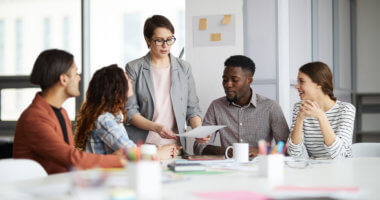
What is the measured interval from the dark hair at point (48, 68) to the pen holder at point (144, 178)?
0.96 metres

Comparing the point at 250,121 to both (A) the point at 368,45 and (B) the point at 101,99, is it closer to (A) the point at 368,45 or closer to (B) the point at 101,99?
(B) the point at 101,99

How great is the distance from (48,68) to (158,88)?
105 centimetres

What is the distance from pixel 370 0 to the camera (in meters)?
5.70

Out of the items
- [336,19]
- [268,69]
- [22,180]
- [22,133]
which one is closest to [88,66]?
[268,69]

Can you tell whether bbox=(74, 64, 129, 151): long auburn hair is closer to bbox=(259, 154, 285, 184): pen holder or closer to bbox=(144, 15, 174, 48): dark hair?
bbox=(144, 15, 174, 48): dark hair

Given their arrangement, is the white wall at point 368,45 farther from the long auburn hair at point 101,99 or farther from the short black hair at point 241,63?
the long auburn hair at point 101,99

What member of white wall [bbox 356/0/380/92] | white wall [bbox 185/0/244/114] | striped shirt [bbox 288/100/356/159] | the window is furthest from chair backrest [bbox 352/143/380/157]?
white wall [bbox 356/0/380/92]

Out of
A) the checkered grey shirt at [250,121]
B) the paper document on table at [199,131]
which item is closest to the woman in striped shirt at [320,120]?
the checkered grey shirt at [250,121]

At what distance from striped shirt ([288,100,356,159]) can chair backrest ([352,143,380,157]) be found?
0.20 meters

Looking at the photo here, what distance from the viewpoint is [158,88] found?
2.86 m

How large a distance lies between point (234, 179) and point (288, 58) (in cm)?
205

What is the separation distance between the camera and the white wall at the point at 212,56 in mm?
3371

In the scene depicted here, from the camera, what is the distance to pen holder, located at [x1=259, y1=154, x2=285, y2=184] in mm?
1460

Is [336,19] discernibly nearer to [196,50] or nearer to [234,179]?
[196,50]
